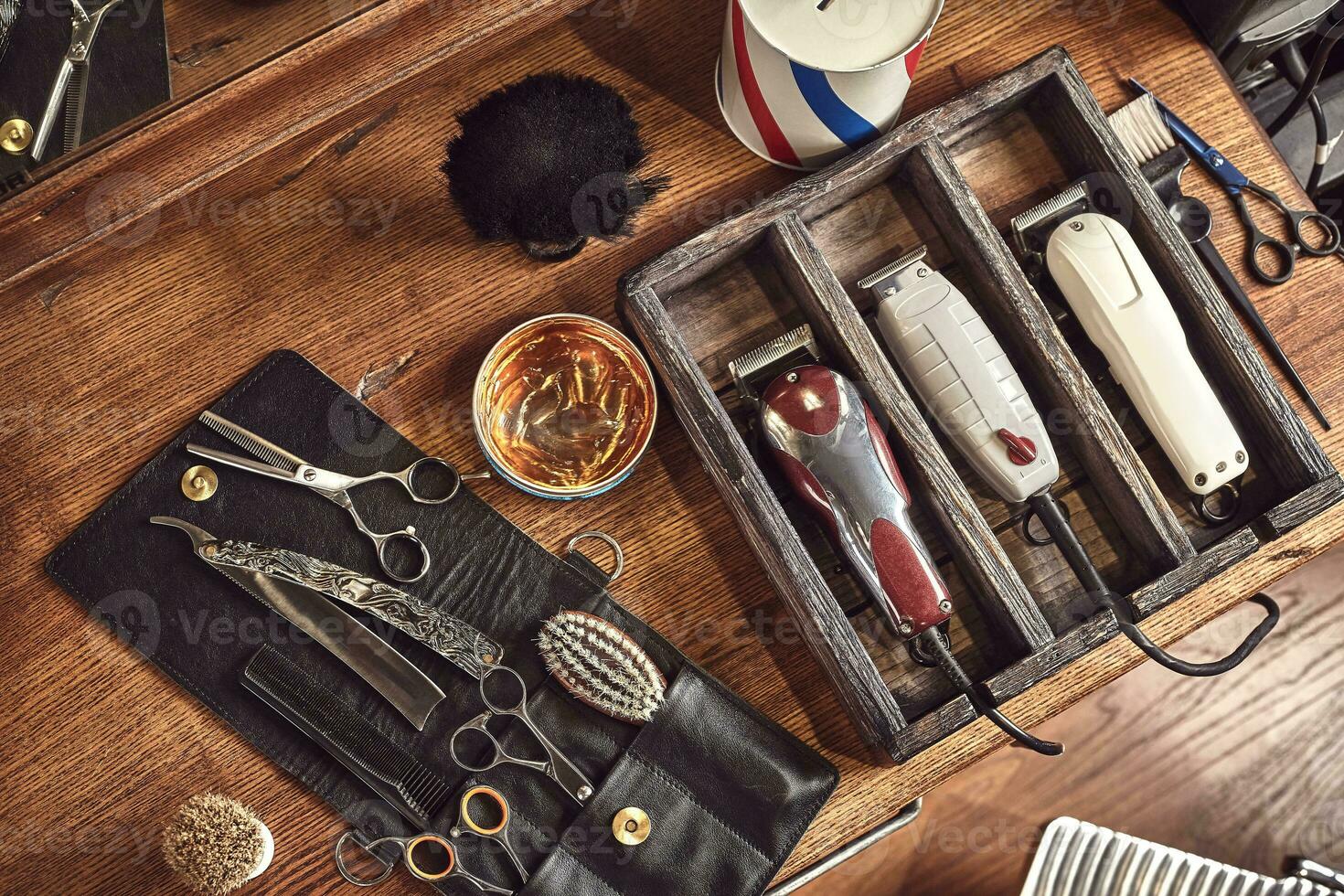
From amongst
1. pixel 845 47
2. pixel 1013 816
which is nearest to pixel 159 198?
pixel 845 47

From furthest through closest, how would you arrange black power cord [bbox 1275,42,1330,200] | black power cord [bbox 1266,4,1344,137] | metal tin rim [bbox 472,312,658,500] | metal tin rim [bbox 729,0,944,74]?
black power cord [bbox 1275,42,1330,200]
black power cord [bbox 1266,4,1344,137]
metal tin rim [bbox 472,312,658,500]
metal tin rim [bbox 729,0,944,74]

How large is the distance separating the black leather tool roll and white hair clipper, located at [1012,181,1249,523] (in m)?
0.41

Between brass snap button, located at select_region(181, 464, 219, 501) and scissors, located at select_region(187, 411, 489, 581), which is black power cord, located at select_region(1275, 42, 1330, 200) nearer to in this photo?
scissors, located at select_region(187, 411, 489, 581)

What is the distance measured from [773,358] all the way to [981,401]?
174 millimetres

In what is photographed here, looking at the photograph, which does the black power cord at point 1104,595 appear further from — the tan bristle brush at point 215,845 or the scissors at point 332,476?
the tan bristle brush at point 215,845

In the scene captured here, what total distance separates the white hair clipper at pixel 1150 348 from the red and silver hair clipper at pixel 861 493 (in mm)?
217

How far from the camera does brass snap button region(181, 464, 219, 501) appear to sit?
0.88 meters

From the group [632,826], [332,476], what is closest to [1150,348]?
[632,826]

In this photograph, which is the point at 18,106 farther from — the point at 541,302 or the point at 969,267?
the point at 969,267

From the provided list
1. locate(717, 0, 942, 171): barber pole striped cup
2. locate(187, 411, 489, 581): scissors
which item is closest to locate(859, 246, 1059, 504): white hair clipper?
locate(717, 0, 942, 171): barber pole striped cup

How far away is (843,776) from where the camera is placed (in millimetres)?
884

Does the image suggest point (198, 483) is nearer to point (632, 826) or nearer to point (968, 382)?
point (632, 826)

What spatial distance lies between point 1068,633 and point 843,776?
233mm

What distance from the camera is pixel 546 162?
80 cm
